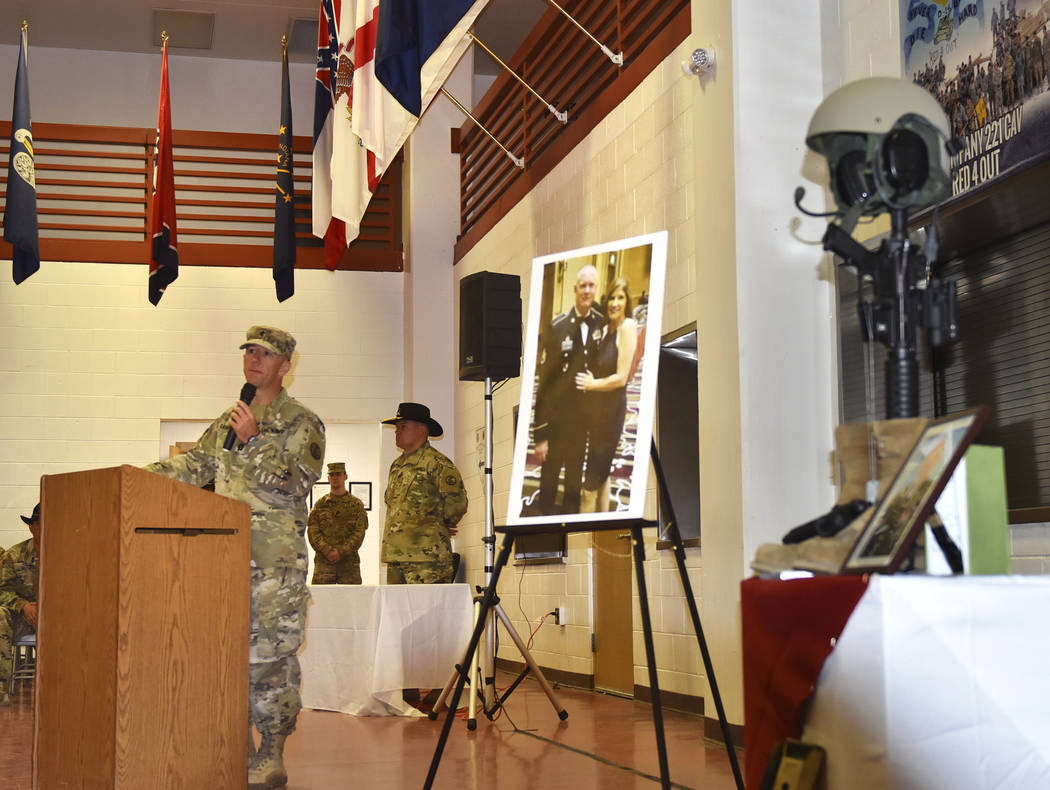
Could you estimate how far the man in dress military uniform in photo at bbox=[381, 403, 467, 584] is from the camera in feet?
20.5

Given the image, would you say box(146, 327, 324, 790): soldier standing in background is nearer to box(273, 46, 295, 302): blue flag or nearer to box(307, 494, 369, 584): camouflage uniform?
box(307, 494, 369, 584): camouflage uniform

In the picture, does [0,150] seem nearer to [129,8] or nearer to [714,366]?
Result: [129,8]

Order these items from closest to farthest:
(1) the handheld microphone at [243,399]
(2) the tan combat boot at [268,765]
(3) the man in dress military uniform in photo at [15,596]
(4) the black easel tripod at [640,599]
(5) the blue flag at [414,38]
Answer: (4) the black easel tripod at [640,599] → (2) the tan combat boot at [268,765] → (1) the handheld microphone at [243,399] → (5) the blue flag at [414,38] → (3) the man in dress military uniform in photo at [15,596]

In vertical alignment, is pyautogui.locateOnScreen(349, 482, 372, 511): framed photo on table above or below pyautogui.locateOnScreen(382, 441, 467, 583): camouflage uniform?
above

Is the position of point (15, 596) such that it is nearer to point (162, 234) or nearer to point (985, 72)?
point (162, 234)

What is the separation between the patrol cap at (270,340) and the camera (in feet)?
12.8

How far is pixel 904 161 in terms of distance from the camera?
221cm

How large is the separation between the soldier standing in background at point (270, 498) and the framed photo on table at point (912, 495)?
7.55ft

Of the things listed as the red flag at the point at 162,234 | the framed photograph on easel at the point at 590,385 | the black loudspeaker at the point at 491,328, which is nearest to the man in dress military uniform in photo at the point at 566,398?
the framed photograph on easel at the point at 590,385

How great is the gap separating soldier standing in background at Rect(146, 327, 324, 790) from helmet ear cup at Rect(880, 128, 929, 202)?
2303 millimetres

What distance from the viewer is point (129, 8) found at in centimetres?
1065

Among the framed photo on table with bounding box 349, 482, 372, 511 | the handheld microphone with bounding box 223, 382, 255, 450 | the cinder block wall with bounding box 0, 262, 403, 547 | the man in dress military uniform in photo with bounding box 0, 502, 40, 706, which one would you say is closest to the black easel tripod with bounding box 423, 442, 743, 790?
the handheld microphone with bounding box 223, 382, 255, 450

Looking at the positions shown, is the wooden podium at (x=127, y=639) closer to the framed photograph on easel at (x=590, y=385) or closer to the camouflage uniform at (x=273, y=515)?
the camouflage uniform at (x=273, y=515)

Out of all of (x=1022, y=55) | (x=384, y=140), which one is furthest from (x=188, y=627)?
(x=384, y=140)
